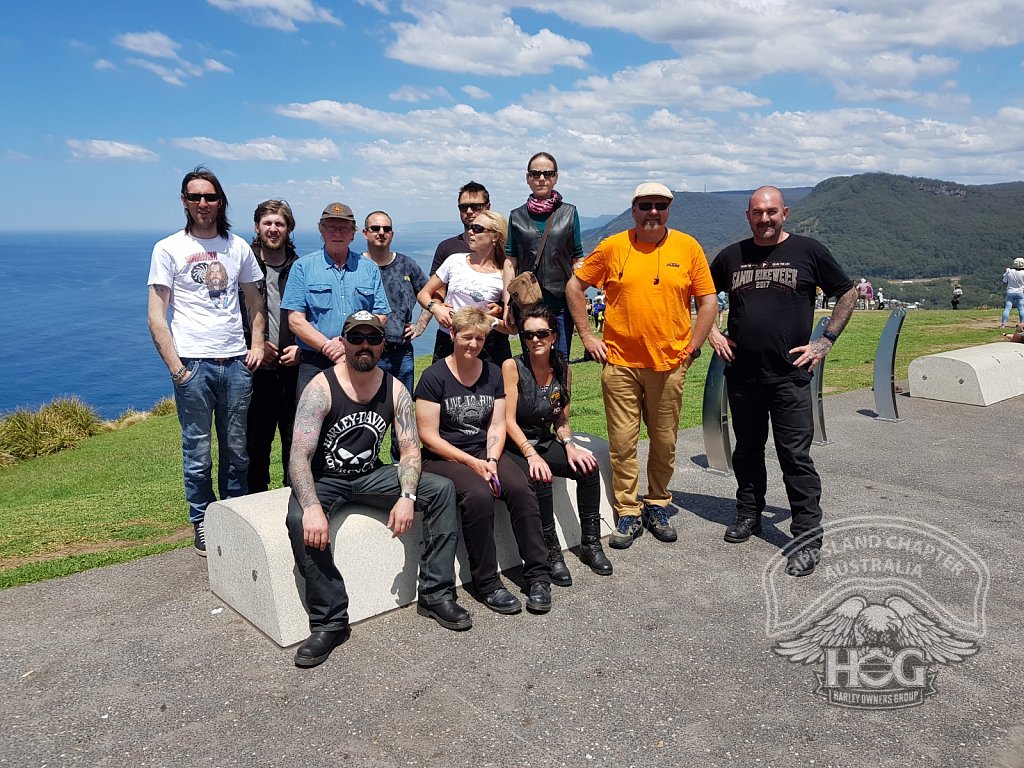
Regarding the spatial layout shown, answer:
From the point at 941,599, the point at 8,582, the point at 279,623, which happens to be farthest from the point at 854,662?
the point at 8,582

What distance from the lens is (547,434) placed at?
194 inches

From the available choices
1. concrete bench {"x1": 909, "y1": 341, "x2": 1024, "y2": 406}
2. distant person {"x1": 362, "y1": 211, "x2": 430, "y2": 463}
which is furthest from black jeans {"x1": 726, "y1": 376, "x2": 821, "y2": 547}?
concrete bench {"x1": 909, "y1": 341, "x2": 1024, "y2": 406}

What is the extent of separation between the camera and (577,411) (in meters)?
12.8

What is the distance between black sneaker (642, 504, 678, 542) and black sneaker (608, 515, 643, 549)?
0.48 feet

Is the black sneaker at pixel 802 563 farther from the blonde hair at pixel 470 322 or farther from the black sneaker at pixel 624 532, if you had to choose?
the blonde hair at pixel 470 322

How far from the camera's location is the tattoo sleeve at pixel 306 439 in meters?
3.90

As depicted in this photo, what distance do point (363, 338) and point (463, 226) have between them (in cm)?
195

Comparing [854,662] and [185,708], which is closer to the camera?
[185,708]

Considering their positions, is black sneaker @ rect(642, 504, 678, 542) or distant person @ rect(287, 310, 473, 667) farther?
black sneaker @ rect(642, 504, 678, 542)

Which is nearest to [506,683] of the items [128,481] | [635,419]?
[635,419]

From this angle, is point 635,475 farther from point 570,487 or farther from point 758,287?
point 758,287

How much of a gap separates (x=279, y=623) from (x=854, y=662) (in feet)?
9.49

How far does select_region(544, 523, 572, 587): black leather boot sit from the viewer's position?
15.0 feet

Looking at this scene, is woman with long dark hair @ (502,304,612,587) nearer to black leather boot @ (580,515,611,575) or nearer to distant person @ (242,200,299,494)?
black leather boot @ (580,515,611,575)
